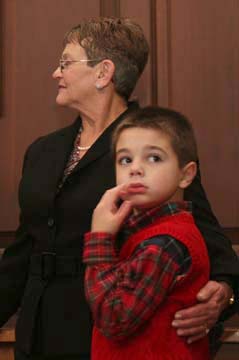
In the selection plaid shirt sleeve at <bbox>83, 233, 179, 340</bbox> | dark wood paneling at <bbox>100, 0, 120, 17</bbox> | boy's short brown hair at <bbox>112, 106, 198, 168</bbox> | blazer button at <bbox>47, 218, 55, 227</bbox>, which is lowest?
blazer button at <bbox>47, 218, 55, 227</bbox>

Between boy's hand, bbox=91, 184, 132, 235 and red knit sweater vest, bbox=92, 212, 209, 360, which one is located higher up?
boy's hand, bbox=91, 184, 132, 235

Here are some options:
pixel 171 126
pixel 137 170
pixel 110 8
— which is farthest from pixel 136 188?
pixel 110 8

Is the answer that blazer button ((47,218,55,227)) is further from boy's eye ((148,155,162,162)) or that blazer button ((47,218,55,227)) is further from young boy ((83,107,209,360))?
boy's eye ((148,155,162,162))

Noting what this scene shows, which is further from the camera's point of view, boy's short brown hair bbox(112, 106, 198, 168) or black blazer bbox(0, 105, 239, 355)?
black blazer bbox(0, 105, 239, 355)

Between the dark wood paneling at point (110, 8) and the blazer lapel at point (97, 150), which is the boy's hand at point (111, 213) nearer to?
the blazer lapel at point (97, 150)

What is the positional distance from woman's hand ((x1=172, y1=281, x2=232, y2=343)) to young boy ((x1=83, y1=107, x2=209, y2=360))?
1 cm

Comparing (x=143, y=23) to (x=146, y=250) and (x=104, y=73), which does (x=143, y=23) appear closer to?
(x=104, y=73)

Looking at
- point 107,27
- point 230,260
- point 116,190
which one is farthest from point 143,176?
point 107,27

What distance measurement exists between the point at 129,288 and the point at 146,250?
0.06 meters

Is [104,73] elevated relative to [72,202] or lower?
elevated

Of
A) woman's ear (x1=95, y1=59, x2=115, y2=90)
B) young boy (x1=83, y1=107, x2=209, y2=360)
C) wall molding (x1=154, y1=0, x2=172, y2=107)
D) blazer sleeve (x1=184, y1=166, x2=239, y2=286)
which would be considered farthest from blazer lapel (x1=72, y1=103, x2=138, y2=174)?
wall molding (x1=154, y1=0, x2=172, y2=107)

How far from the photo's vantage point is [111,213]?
1150 millimetres

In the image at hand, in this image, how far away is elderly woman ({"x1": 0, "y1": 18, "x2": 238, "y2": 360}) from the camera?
149cm

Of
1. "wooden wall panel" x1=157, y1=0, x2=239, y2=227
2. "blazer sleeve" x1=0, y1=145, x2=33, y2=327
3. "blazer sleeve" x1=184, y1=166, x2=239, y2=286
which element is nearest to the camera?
"blazer sleeve" x1=184, y1=166, x2=239, y2=286
